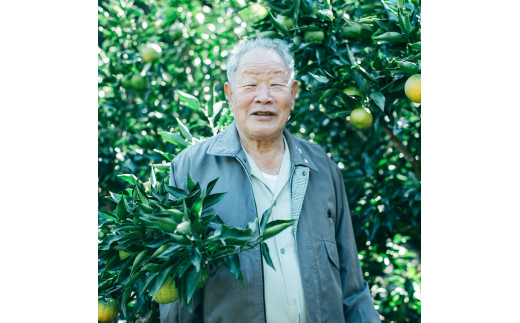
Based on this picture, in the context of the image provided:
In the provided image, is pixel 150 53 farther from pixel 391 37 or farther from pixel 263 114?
pixel 391 37

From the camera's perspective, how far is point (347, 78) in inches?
86.5

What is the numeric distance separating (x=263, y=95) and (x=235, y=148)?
22cm

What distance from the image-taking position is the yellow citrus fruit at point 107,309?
191cm

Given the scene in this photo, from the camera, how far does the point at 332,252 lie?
6.29 ft

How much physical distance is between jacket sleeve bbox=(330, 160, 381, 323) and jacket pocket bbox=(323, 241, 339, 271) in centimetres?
8

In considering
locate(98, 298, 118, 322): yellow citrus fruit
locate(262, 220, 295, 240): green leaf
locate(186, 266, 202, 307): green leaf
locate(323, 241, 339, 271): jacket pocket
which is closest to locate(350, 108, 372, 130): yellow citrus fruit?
locate(323, 241, 339, 271): jacket pocket

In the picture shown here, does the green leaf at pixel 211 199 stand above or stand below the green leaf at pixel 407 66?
below

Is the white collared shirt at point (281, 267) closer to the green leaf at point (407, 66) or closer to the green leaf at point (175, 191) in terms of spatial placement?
the green leaf at point (175, 191)

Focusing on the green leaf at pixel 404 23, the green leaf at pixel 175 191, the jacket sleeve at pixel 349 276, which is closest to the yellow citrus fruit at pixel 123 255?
the green leaf at pixel 175 191

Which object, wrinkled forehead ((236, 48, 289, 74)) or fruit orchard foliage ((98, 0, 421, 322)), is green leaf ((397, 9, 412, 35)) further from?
wrinkled forehead ((236, 48, 289, 74))

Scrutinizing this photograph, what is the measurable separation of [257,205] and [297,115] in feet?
2.78

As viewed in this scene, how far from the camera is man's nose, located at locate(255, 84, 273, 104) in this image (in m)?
1.89

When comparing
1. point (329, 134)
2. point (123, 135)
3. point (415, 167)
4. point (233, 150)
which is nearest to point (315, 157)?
point (233, 150)

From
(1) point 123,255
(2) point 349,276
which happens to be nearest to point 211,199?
(1) point 123,255
